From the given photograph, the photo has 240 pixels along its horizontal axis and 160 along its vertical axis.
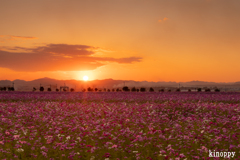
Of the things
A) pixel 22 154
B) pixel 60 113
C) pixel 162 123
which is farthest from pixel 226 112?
pixel 22 154

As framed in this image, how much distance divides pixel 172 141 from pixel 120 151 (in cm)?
247

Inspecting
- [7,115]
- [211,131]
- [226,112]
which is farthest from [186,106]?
[7,115]

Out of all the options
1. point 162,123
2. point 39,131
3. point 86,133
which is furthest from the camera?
point 162,123

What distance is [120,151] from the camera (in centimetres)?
902

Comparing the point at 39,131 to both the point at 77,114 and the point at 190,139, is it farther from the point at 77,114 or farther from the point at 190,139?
the point at 190,139

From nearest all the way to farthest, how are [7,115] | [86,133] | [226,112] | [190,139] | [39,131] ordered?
[190,139], [86,133], [39,131], [7,115], [226,112]

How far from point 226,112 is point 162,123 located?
6.42m

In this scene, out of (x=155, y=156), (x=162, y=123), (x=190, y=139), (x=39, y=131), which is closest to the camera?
(x=155, y=156)

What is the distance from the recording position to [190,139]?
991cm

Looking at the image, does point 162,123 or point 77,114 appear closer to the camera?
point 162,123

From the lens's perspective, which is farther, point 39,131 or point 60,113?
point 60,113

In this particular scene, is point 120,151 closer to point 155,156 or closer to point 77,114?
point 155,156

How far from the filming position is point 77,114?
52.1 ft

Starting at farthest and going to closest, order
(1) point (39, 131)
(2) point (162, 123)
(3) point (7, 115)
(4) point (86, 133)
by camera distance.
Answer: (3) point (7, 115)
(2) point (162, 123)
(1) point (39, 131)
(4) point (86, 133)
